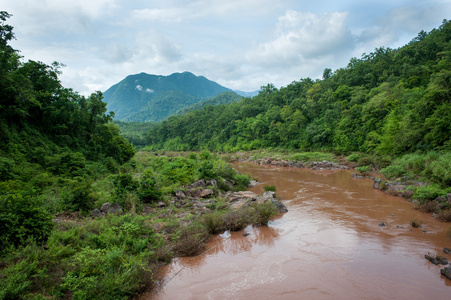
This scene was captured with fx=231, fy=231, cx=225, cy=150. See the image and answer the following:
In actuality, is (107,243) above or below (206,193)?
above

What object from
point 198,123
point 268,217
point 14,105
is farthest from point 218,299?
point 198,123

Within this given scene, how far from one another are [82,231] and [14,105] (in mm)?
9434

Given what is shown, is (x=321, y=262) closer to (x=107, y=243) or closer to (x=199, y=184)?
(x=107, y=243)

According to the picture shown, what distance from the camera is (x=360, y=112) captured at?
34156 millimetres

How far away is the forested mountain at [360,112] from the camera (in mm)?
19422

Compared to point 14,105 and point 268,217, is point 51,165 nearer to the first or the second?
point 14,105

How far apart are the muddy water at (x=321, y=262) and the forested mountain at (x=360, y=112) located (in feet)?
40.6

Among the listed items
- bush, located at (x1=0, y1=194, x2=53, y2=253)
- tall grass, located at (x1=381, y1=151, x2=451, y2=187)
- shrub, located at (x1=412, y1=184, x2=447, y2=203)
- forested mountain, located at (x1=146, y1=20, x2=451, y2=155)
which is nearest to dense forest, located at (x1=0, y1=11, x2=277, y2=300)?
bush, located at (x1=0, y1=194, x2=53, y2=253)

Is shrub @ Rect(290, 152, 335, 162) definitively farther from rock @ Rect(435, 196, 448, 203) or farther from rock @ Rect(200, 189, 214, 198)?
rock @ Rect(200, 189, 214, 198)

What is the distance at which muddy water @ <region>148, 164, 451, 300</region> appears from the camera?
205 inches

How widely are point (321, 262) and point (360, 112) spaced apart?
33.8 m

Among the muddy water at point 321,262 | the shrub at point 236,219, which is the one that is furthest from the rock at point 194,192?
the muddy water at point 321,262

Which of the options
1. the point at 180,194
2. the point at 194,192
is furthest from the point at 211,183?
→ the point at 180,194

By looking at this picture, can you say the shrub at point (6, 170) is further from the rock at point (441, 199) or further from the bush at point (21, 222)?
the rock at point (441, 199)
